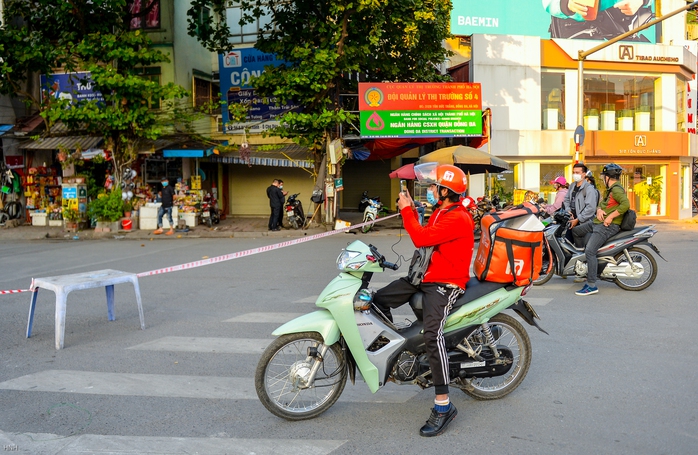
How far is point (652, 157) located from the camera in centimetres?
2592

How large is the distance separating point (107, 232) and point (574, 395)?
1910 cm

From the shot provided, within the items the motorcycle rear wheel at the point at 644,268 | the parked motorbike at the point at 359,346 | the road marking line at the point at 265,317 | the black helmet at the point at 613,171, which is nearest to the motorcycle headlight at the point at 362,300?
the parked motorbike at the point at 359,346

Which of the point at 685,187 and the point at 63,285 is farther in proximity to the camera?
the point at 685,187

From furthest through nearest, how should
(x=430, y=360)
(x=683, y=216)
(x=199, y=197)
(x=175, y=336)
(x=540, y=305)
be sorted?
A: (x=683, y=216), (x=199, y=197), (x=540, y=305), (x=175, y=336), (x=430, y=360)

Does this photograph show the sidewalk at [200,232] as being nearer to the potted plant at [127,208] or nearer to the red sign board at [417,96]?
the potted plant at [127,208]

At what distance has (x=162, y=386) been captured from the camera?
5180mm

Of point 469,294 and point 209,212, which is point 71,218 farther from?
point 469,294

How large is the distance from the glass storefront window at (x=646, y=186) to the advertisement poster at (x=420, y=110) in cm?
799

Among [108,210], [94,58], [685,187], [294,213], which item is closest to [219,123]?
[108,210]

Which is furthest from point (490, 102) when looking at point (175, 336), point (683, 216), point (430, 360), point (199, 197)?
point (430, 360)

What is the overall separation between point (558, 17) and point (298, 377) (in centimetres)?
2496

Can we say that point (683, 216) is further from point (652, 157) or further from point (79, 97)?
point (79, 97)

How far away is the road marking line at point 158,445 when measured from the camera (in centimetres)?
395

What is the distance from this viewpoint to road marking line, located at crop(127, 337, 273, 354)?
20.5ft
